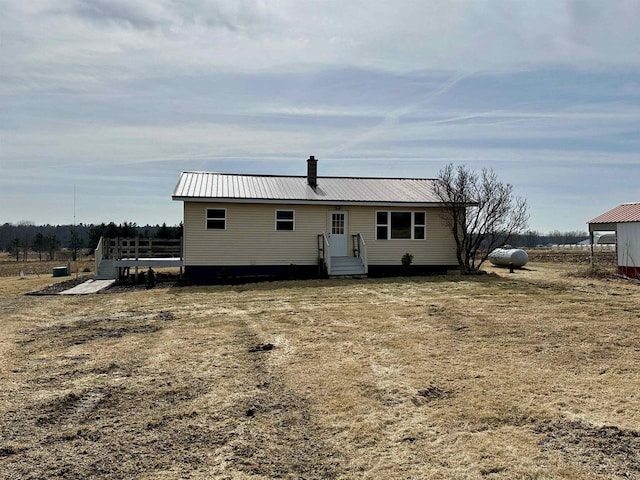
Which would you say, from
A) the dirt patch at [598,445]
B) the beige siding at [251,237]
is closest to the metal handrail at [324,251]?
the beige siding at [251,237]

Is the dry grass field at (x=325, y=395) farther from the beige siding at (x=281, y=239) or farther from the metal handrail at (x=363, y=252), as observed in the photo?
the metal handrail at (x=363, y=252)

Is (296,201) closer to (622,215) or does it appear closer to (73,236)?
(622,215)

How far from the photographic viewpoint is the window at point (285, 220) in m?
17.2

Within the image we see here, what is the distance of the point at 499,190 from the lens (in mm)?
17688

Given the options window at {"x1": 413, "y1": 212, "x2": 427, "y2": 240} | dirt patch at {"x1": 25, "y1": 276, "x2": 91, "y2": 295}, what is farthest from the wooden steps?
dirt patch at {"x1": 25, "y1": 276, "x2": 91, "y2": 295}

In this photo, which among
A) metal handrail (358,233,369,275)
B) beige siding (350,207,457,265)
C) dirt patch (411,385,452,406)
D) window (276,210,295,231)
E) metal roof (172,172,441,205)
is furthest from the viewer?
beige siding (350,207,457,265)

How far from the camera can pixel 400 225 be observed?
18188 millimetres

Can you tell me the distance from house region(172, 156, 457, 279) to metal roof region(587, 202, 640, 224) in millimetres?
5678

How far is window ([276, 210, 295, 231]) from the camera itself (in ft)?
56.5

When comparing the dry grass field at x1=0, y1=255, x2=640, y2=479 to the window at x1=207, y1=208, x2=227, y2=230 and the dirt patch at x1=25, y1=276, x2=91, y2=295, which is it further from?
the window at x1=207, y1=208, x2=227, y2=230

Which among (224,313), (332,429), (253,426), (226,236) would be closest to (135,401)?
(253,426)

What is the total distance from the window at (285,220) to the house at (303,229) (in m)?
0.04

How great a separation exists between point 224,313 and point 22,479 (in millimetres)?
6733

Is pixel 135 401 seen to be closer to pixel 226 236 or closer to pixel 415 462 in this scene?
pixel 415 462
